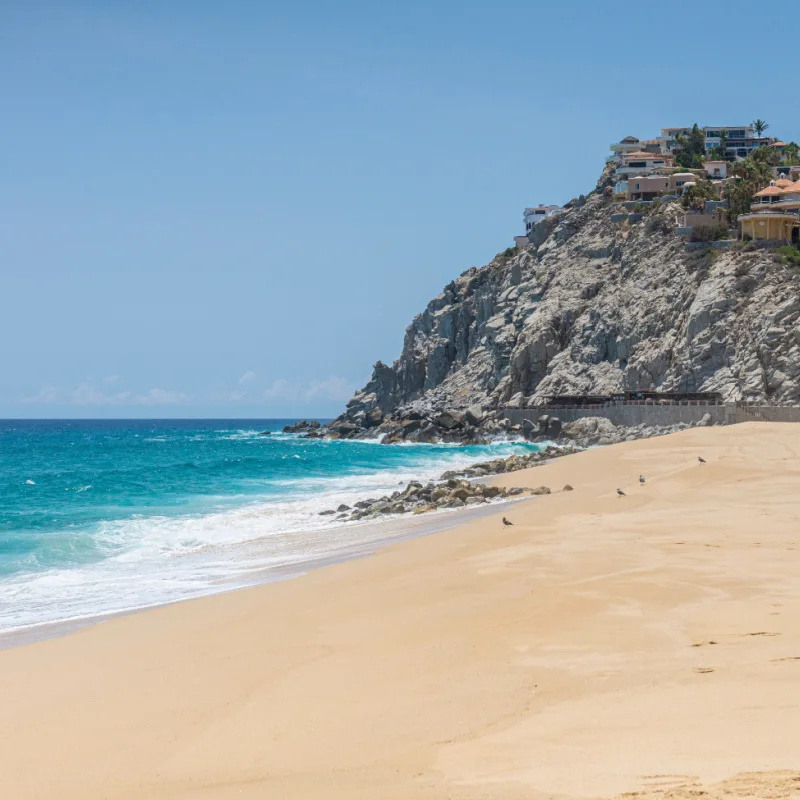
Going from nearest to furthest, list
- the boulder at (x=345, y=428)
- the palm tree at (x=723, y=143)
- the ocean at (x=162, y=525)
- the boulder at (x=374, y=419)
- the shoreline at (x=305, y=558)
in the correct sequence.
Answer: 1. the shoreline at (x=305, y=558)
2. the ocean at (x=162, y=525)
3. the boulder at (x=374, y=419)
4. the boulder at (x=345, y=428)
5. the palm tree at (x=723, y=143)

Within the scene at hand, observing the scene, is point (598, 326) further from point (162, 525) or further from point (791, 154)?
point (162, 525)

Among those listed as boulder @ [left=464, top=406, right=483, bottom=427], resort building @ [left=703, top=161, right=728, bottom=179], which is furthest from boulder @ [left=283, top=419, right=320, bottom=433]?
resort building @ [left=703, top=161, right=728, bottom=179]

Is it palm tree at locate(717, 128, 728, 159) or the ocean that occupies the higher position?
palm tree at locate(717, 128, 728, 159)

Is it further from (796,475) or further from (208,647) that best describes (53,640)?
(796,475)

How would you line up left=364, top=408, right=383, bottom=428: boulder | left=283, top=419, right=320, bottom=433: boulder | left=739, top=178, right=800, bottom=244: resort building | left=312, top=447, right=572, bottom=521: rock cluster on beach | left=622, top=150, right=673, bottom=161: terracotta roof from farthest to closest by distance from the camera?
left=283, top=419, right=320, bottom=433: boulder < left=622, top=150, right=673, bottom=161: terracotta roof < left=364, top=408, right=383, bottom=428: boulder < left=739, top=178, right=800, bottom=244: resort building < left=312, top=447, right=572, bottom=521: rock cluster on beach

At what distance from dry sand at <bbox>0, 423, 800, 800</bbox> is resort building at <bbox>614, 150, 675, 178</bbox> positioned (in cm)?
8615

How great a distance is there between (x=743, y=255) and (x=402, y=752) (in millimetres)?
69188

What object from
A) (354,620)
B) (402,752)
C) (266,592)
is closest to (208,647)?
(354,620)

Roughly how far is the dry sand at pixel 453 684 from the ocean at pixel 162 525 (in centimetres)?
328

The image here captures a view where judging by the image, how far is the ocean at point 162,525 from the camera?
17281mm

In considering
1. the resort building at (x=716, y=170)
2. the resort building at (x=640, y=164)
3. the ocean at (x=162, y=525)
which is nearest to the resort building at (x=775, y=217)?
the resort building at (x=716, y=170)

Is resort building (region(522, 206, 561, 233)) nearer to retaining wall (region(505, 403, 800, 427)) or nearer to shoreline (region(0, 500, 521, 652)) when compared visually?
retaining wall (region(505, 403, 800, 427))

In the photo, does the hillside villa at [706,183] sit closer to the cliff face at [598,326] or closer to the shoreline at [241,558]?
the cliff face at [598,326]

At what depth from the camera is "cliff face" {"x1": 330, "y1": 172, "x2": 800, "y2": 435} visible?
212 feet
